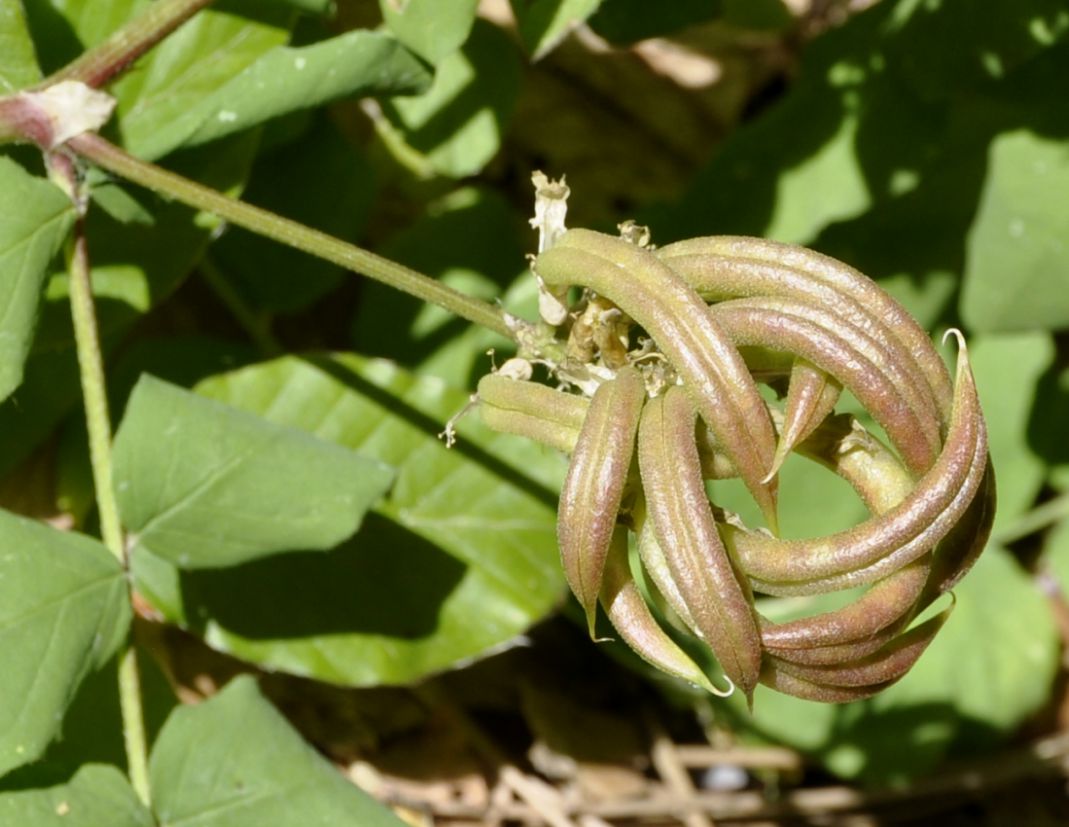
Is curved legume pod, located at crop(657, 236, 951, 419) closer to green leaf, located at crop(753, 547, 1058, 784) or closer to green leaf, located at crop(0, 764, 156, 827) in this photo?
green leaf, located at crop(0, 764, 156, 827)

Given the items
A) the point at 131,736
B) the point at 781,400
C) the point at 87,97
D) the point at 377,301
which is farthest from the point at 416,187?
the point at 781,400

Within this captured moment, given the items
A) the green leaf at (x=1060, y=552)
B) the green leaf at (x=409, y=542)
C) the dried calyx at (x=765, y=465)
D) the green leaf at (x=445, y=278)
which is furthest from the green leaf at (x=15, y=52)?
the green leaf at (x=1060, y=552)

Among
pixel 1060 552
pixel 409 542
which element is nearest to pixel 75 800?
pixel 409 542

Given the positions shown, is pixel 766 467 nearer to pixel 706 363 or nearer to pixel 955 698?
pixel 706 363

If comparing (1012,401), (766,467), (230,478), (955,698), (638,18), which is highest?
(638,18)

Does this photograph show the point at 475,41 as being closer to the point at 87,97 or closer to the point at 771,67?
the point at 87,97

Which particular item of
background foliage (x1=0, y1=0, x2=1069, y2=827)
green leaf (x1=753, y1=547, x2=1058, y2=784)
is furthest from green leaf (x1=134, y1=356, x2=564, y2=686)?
green leaf (x1=753, y1=547, x2=1058, y2=784)
